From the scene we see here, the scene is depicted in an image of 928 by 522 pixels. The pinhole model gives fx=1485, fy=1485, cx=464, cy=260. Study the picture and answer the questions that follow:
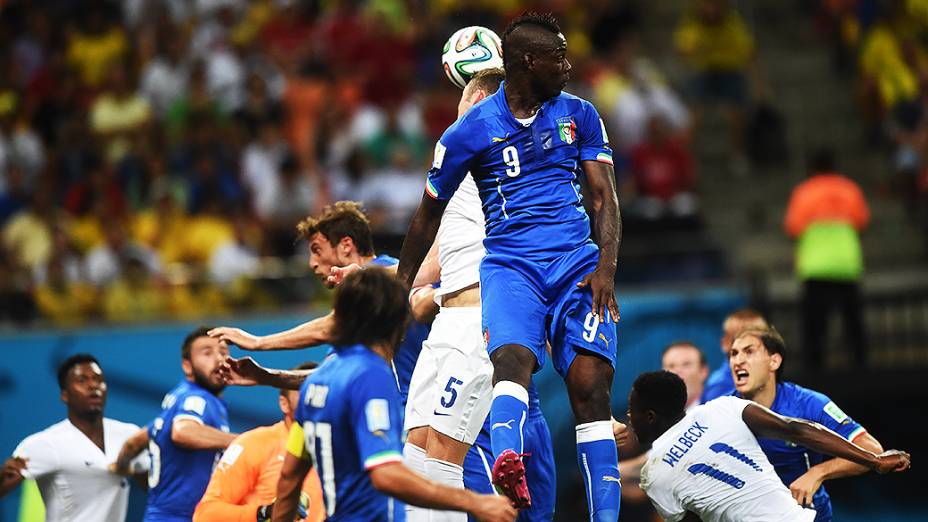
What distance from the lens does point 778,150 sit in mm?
19109

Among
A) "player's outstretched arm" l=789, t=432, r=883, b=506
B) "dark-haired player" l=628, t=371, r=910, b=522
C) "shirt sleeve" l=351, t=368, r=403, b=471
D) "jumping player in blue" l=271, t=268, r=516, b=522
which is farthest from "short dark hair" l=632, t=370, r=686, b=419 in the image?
"shirt sleeve" l=351, t=368, r=403, b=471

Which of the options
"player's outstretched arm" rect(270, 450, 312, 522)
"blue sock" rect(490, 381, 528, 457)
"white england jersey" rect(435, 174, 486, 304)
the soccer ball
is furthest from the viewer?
the soccer ball

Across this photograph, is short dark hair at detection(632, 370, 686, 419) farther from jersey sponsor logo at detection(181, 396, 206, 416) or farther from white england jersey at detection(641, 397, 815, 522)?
jersey sponsor logo at detection(181, 396, 206, 416)

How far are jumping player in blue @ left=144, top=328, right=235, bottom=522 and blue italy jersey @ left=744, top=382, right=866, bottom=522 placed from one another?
3.61 m

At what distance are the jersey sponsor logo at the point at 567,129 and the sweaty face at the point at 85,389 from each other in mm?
4662

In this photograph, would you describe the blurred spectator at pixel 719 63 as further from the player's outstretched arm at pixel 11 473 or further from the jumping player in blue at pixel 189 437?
the player's outstretched arm at pixel 11 473

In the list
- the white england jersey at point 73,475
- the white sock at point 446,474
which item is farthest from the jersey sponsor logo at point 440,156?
the white england jersey at point 73,475

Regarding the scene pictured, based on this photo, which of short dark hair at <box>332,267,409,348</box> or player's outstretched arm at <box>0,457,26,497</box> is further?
player's outstretched arm at <box>0,457,26,497</box>

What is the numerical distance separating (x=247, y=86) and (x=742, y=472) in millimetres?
10928

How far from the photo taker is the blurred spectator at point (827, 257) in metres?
15.7

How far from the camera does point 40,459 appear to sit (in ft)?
36.0

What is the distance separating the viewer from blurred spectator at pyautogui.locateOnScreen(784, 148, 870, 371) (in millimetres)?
15719

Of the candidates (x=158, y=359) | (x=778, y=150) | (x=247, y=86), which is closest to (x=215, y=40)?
(x=247, y=86)

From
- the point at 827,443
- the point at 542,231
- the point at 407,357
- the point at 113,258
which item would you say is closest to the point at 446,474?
the point at 407,357
